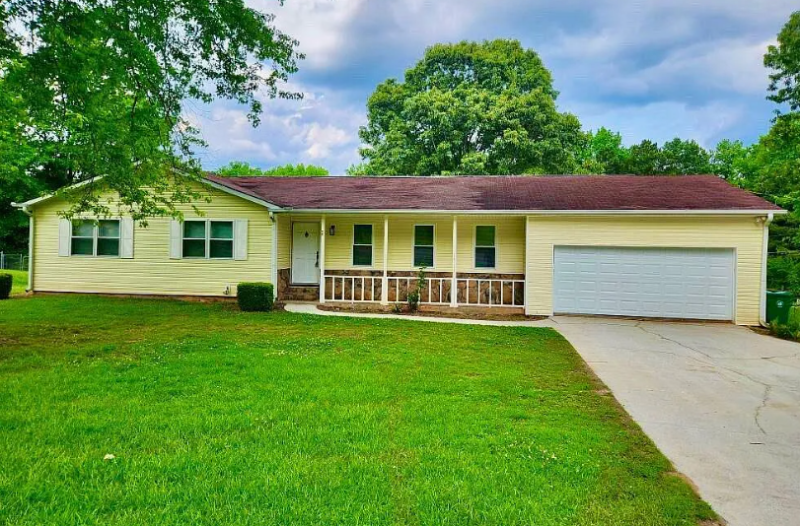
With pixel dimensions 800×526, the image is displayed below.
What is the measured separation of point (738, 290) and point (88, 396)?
1319cm

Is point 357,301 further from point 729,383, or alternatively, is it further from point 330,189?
point 729,383

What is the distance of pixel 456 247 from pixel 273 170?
4364 cm

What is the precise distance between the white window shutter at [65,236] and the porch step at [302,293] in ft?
21.6

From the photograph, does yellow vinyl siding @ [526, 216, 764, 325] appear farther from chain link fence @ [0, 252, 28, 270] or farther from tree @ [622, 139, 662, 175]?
chain link fence @ [0, 252, 28, 270]

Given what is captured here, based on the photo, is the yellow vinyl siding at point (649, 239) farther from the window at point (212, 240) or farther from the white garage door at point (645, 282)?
the window at point (212, 240)

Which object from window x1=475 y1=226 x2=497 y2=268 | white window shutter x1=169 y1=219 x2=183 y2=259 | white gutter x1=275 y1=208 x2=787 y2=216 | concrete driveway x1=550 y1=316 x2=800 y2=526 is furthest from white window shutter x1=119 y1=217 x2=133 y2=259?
concrete driveway x1=550 y1=316 x2=800 y2=526

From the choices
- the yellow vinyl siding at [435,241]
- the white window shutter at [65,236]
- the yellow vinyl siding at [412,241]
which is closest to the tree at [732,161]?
the yellow vinyl siding at [435,241]

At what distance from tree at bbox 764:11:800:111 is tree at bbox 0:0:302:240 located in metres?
23.1

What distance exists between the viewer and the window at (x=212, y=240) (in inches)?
520

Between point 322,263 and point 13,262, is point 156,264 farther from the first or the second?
point 13,262

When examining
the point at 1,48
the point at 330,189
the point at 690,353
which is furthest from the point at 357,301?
the point at 1,48

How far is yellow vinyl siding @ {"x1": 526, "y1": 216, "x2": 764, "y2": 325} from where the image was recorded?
36.6ft

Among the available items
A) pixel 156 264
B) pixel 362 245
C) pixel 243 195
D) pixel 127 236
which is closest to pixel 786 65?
pixel 362 245

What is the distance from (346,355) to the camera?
6.98 m
